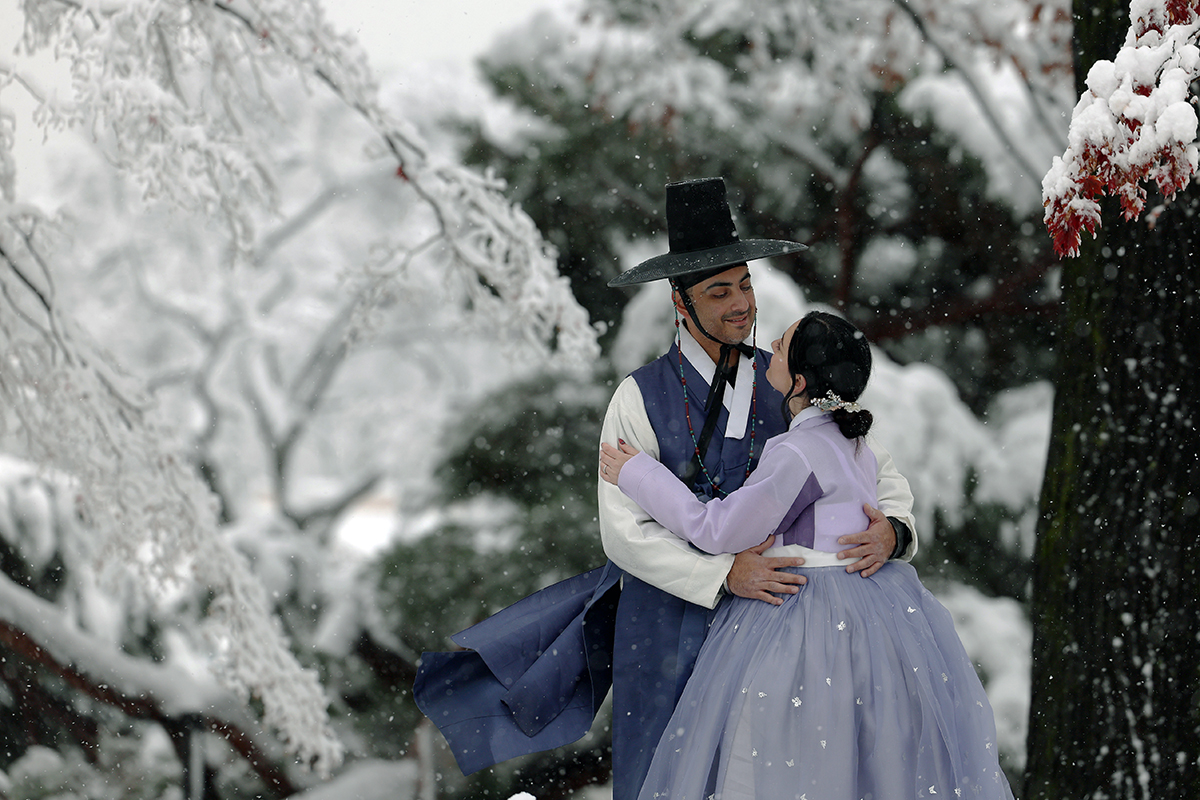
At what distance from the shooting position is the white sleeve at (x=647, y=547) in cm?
205

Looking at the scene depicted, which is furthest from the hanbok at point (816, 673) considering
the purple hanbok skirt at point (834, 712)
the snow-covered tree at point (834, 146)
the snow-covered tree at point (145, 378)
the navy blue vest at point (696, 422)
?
the snow-covered tree at point (834, 146)

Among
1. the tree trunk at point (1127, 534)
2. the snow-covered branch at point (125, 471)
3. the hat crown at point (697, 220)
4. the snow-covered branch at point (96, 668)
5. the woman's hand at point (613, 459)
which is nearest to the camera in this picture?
the woman's hand at point (613, 459)

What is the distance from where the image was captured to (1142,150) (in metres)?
1.95

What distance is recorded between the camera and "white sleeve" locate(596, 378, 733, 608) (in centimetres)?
205

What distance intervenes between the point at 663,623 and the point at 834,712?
17.2 inches

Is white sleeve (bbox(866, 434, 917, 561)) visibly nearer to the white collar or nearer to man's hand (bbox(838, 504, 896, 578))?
man's hand (bbox(838, 504, 896, 578))

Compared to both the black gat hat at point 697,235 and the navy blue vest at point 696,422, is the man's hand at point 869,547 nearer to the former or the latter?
the navy blue vest at point 696,422

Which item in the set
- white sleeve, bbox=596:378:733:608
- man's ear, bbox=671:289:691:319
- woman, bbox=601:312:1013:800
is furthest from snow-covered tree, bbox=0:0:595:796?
woman, bbox=601:312:1013:800

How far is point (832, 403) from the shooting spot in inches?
79.2

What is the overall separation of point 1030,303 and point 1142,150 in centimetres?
523

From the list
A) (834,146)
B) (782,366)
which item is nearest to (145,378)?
(782,366)

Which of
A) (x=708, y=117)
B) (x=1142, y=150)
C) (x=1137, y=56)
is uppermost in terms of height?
(x=708, y=117)

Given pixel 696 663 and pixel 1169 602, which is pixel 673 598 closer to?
pixel 696 663

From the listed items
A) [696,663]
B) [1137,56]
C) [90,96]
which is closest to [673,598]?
[696,663]
